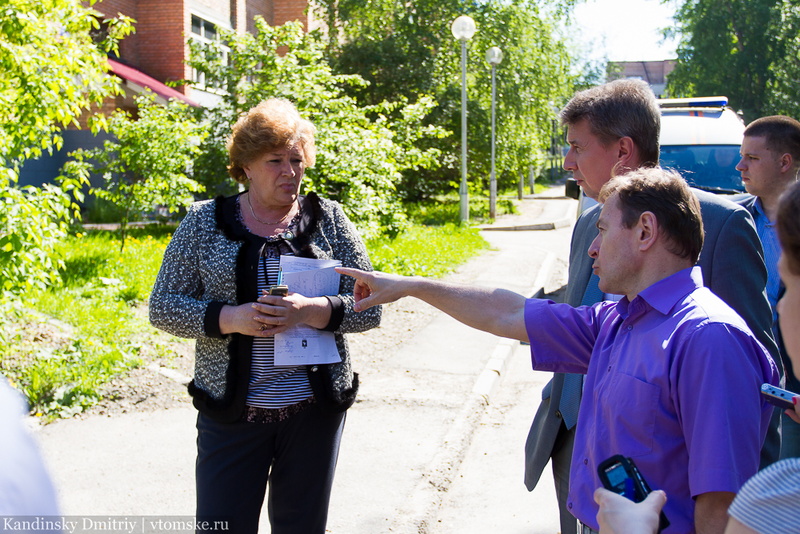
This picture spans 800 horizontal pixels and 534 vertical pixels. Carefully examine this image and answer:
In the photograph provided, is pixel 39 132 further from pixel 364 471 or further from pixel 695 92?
pixel 695 92

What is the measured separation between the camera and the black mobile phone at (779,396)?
1719 mm

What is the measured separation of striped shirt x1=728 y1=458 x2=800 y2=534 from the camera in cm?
124

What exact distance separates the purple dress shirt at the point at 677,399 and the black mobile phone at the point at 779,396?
0.18 feet

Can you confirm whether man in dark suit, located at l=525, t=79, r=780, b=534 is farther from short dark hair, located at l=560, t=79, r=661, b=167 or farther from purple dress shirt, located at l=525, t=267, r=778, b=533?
purple dress shirt, located at l=525, t=267, r=778, b=533

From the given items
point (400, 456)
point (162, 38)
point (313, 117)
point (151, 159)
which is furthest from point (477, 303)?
point (162, 38)

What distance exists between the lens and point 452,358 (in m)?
7.79

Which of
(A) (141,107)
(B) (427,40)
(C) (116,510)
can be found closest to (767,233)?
(C) (116,510)

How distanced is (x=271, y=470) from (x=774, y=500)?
2159 millimetres

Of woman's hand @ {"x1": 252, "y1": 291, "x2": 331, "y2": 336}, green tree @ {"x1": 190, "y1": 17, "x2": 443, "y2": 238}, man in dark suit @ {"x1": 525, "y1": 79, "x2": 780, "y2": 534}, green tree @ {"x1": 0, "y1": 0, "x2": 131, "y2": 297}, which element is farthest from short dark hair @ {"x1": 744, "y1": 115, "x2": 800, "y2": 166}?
green tree @ {"x1": 190, "y1": 17, "x2": 443, "y2": 238}

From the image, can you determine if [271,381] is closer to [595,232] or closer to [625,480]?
[595,232]

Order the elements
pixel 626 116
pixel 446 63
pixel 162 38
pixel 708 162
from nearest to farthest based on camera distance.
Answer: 1. pixel 626 116
2. pixel 708 162
3. pixel 162 38
4. pixel 446 63

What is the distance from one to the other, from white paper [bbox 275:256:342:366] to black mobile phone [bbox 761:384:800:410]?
1.68 meters

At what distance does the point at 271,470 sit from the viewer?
3057 millimetres

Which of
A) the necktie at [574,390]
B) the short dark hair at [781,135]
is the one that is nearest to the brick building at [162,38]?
the short dark hair at [781,135]
